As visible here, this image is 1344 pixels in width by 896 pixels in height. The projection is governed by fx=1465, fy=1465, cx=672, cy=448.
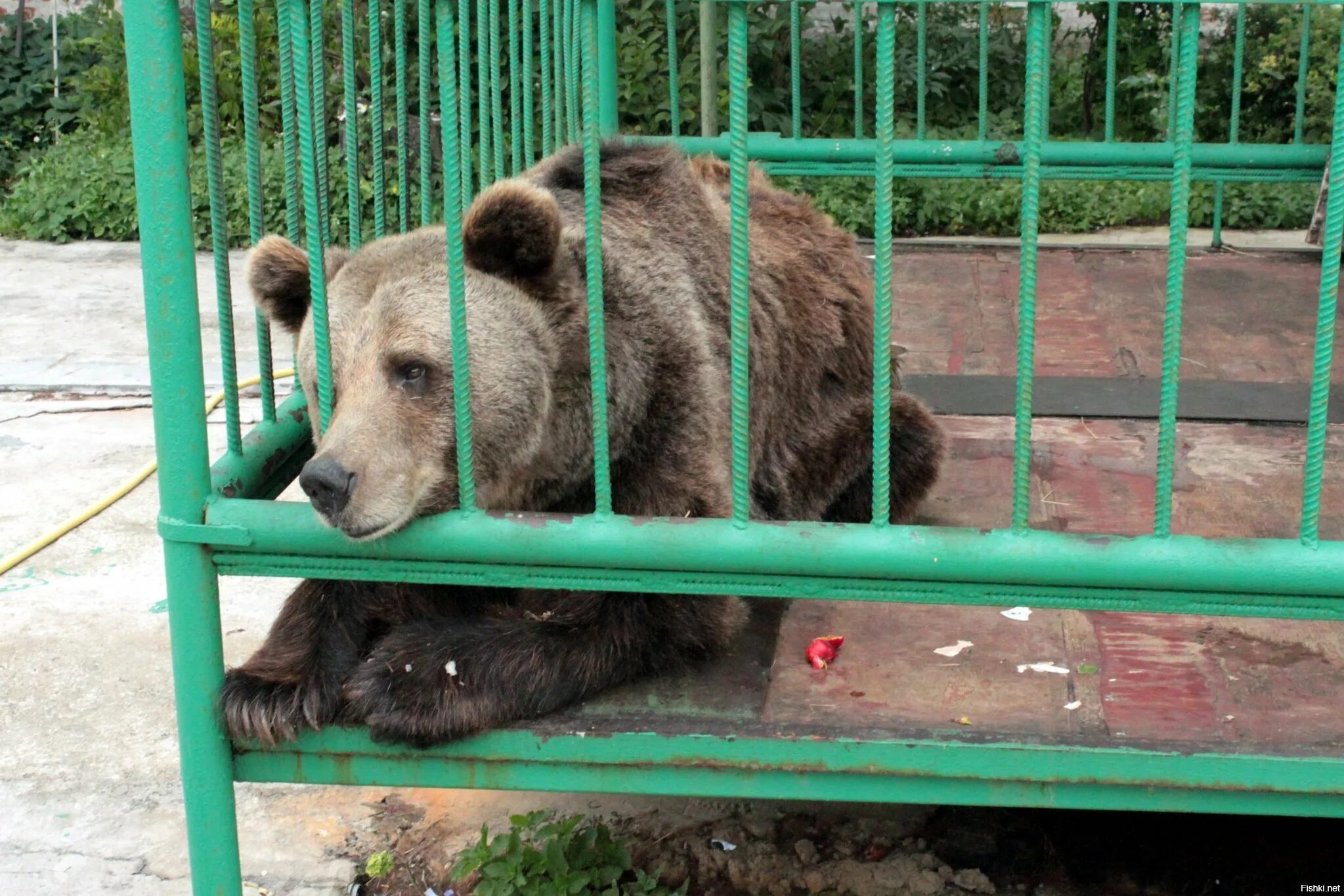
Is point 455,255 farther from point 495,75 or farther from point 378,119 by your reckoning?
point 495,75

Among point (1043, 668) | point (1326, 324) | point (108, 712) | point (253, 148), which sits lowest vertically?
point (108, 712)

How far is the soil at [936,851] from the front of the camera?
11.7ft

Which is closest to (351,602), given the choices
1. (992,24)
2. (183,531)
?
(183,531)

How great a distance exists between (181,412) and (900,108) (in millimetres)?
9278

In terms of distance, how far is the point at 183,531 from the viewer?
9.28 feet

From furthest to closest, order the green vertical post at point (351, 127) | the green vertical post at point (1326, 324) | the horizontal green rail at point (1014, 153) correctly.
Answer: the horizontal green rail at point (1014, 153) → the green vertical post at point (351, 127) → the green vertical post at point (1326, 324)

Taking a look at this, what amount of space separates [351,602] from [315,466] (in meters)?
0.62

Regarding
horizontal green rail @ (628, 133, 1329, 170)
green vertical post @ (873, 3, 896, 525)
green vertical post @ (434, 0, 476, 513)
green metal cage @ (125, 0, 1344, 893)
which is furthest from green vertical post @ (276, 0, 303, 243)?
horizontal green rail @ (628, 133, 1329, 170)

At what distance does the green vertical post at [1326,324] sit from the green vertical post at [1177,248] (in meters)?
0.22

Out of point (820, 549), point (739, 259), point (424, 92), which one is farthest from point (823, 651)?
point (424, 92)

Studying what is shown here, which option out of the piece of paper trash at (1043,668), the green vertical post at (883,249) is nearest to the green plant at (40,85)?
the piece of paper trash at (1043,668)

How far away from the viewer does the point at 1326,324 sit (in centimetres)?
239

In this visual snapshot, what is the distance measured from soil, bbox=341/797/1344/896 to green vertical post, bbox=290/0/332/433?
1.48 metres

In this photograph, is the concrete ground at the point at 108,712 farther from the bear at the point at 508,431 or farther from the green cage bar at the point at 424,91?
the green cage bar at the point at 424,91
